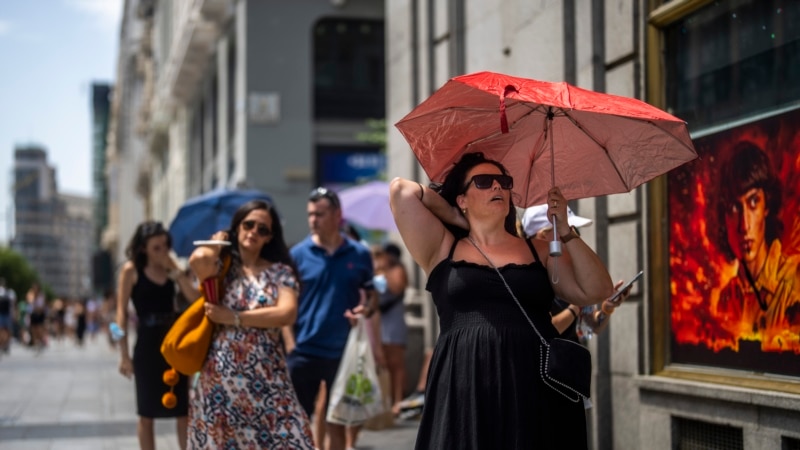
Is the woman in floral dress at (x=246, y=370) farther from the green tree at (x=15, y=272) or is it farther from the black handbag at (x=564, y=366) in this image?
the green tree at (x=15, y=272)

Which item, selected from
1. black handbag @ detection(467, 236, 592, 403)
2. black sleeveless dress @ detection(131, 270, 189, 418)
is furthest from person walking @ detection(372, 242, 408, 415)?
black handbag @ detection(467, 236, 592, 403)

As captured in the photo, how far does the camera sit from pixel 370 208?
13.3 m

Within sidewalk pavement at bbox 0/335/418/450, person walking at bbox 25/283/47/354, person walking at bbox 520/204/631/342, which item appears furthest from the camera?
person walking at bbox 25/283/47/354

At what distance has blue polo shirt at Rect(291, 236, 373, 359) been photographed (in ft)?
25.8

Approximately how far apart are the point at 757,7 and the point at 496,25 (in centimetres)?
460

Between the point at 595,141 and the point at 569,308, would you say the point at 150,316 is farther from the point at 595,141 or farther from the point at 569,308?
the point at 595,141

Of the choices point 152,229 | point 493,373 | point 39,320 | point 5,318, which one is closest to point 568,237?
point 493,373

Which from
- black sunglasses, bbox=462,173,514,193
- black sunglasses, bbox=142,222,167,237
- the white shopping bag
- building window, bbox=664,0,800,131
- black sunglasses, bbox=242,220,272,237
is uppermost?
building window, bbox=664,0,800,131

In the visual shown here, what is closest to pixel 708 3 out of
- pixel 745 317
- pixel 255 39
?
pixel 745 317

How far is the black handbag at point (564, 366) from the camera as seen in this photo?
4.37m

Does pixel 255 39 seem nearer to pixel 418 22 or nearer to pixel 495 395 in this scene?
pixel 418 22

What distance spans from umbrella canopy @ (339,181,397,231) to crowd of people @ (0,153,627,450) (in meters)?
4.25

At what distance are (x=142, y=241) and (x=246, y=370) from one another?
2.59 metres

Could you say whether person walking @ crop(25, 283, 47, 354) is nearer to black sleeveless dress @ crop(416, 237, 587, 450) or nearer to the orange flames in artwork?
the orange flames in artwork
